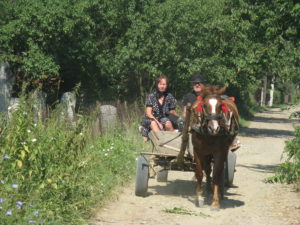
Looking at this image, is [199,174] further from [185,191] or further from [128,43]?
[128,43]

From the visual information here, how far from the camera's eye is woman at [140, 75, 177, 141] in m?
10.8

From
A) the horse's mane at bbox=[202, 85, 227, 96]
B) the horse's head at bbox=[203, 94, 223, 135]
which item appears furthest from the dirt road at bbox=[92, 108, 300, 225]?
the horse's mane at bbox=[202, 85, 227, 96]

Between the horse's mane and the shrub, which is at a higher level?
the horse's mane

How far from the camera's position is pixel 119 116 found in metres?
16.5

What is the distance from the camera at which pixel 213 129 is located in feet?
27.9

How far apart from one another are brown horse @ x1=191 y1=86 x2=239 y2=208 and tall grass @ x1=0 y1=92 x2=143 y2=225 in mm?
1562

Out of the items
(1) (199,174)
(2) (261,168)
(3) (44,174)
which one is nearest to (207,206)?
(1) (199,174)

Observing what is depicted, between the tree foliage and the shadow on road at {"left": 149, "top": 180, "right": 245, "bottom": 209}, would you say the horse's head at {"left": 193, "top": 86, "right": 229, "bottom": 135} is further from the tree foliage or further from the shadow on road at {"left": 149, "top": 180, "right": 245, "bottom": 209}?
the tree foliage

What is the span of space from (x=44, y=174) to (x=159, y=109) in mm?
3947

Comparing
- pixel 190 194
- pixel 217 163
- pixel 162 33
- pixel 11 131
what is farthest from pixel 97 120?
pixel 162 33

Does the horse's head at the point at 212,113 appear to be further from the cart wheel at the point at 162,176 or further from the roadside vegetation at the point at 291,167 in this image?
the roadside vegetation at the point at 291,167

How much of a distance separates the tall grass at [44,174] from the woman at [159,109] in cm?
193

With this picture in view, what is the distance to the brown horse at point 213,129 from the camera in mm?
8625

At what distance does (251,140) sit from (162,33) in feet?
17.3
